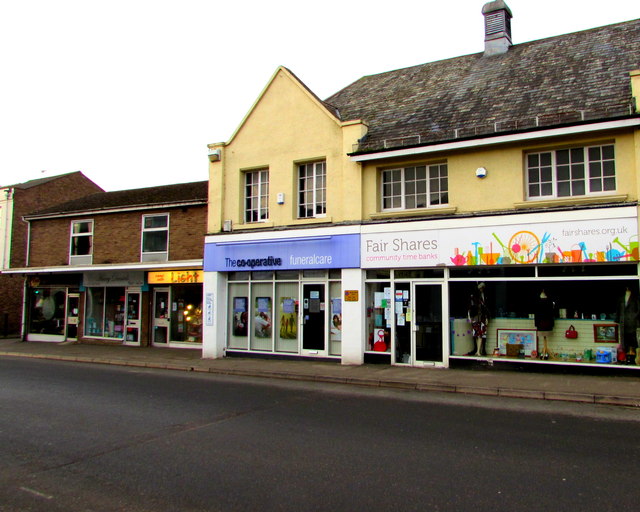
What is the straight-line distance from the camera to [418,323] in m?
13.6

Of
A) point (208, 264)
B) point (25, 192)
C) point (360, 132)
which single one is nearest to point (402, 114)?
point (360, 132)

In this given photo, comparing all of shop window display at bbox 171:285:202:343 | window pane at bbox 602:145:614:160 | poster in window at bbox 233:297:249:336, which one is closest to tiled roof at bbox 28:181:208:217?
shop window display at bbox 171:285:202:343

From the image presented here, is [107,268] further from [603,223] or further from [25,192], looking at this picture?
[603,223]

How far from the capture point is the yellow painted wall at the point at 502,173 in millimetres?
11562

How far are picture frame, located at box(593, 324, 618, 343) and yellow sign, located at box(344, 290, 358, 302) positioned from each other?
573 centimetres

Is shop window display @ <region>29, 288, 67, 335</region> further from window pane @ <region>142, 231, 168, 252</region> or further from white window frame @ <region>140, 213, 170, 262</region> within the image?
window pane @ <region>142, 231, 168, 252</region>

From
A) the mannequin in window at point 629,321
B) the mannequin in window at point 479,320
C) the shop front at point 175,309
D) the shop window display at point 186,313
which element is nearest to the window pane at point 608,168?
the mannequin in window at point 629,321

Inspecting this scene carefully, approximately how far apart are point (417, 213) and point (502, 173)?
7.55 ft

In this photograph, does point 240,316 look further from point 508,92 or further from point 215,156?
point 508,92

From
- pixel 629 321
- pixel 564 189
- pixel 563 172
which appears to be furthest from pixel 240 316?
pixel 629 321

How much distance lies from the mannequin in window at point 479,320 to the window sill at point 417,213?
6.55ft

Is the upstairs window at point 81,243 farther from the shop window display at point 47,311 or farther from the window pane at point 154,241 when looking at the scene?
the window pane at point 154,241

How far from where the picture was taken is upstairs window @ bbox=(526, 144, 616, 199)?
469 inches

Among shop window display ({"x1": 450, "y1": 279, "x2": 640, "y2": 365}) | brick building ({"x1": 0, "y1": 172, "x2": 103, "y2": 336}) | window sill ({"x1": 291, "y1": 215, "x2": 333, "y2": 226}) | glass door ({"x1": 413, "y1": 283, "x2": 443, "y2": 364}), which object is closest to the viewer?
shop window display ({"x1": 450, "y1": 279, "x2": 640, "y2": 365})
